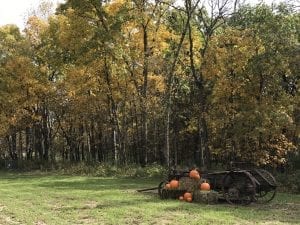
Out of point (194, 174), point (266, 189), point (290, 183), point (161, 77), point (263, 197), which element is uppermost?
point (161, 77)

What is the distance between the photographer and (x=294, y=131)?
21719 mm

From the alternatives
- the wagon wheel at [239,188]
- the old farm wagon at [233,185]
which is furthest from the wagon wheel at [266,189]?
the wagon wheel at [239,188]

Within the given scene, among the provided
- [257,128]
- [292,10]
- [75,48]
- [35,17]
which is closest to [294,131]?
[257,128]

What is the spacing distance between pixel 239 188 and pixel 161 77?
16.6m

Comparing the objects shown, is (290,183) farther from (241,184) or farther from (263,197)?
(241,184)

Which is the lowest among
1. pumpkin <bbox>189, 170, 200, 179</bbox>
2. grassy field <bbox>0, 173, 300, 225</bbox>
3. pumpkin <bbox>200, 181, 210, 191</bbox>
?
grassy field <bbox>0, 173, 300, 225</bbox>

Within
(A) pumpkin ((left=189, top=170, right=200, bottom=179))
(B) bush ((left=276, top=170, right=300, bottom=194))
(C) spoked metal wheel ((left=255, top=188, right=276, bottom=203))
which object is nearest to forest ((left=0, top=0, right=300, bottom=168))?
(B) bush ((left=276, top=170, right=300, bottom=194))

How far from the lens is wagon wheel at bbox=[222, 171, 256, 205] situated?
1433 centimetres

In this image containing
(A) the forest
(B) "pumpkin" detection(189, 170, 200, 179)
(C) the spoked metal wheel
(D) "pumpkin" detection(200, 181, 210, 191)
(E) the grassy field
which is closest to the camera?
(E) the grassy field

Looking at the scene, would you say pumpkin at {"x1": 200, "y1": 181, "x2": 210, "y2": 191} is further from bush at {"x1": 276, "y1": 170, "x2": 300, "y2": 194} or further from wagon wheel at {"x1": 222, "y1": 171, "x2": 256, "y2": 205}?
bush at {"x1": 276, "y1": 170, "x2": 300, "y2": 194}

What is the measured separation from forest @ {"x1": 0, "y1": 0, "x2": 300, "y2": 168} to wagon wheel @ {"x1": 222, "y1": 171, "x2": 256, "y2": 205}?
5897 mm

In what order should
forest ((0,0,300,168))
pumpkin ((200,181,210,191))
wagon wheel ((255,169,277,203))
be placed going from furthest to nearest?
forest ((0,0,300,168)) → pumpkin ((200,181,210,191)) → wagon wheel ((255,169,277,203))

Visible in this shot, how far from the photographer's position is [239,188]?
14.6m

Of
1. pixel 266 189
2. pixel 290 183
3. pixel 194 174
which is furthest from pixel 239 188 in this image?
pixel 290 183
